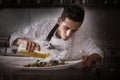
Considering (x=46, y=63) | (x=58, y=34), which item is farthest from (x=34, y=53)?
(x=58, y=34)

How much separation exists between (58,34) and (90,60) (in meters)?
0.36

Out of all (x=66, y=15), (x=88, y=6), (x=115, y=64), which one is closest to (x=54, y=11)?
(x=66, y=15)

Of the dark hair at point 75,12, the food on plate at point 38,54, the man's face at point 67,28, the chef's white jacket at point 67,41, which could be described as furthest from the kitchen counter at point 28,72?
the dark hair at point 75,12

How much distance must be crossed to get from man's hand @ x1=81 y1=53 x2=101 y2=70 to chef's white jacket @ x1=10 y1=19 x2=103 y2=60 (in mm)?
29

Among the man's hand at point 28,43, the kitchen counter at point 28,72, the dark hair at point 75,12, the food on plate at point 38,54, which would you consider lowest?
the kitchen counter at point 28,72

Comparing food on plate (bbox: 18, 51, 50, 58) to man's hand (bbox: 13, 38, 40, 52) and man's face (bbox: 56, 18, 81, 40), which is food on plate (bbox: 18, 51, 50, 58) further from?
man's face (bbox: 56, 18, 81, 40)

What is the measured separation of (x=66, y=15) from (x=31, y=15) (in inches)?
12.0

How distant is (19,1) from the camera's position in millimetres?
2420

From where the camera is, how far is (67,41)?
242 centimetres

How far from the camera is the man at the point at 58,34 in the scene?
7.86ft

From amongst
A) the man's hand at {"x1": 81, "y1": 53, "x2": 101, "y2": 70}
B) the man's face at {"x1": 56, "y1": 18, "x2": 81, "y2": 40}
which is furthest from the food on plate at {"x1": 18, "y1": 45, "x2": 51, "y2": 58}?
the man's hand at {"x1": 81, "y1": 53, "x2": 101, "y2": 70}

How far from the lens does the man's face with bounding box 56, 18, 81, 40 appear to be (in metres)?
2.40

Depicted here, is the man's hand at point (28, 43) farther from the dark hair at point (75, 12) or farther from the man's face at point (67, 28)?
the dark hair at point (75, 12)

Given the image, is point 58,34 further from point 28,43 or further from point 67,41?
point 28,43
